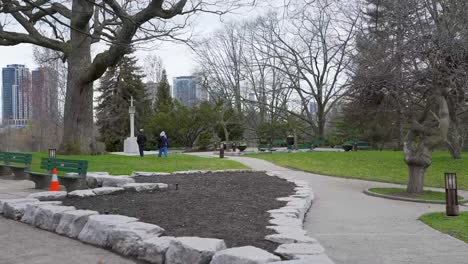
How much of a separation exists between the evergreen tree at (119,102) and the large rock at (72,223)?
46.3 metres

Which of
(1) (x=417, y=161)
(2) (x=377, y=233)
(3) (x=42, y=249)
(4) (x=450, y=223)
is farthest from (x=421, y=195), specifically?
(3) (x=42, y=249)

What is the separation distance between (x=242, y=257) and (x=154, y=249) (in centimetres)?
152

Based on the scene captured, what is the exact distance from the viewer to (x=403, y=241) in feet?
27.3

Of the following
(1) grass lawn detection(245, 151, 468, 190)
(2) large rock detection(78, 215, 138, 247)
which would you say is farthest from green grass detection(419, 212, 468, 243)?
(1) grass lawn detection(245, 151, 468, 190)

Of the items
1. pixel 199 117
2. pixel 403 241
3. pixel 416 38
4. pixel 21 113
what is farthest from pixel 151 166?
pixel 21 113

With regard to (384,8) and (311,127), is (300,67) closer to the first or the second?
(311,127)

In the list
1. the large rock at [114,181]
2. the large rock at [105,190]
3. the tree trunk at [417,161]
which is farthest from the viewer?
the tree trunk at [417,161]

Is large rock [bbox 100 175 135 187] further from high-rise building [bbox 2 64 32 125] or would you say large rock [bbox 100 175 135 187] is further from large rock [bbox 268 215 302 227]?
high-rise building [bbox 2 64 32 125]

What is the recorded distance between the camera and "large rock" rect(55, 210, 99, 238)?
26.7 feet

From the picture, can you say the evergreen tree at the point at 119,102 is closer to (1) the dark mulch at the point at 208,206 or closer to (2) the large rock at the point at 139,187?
(1) the dark mulch at the point at 208,206

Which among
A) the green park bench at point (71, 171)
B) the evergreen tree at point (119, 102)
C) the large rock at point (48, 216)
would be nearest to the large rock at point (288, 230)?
the large rock at point (48, 216)

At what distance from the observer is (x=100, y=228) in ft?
24.8

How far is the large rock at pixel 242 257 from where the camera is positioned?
17.6 feet

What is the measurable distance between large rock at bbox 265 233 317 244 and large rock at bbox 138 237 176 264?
1341mm
